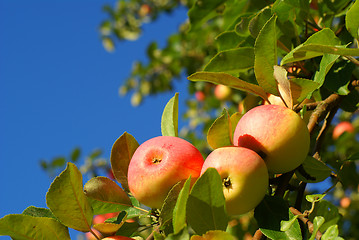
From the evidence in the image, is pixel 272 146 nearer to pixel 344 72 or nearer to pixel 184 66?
pixel 344 72

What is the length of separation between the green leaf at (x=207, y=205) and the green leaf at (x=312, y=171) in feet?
1.07

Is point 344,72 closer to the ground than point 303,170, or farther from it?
farther from it

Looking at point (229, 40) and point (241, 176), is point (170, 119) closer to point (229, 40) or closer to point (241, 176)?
point (241, 176)

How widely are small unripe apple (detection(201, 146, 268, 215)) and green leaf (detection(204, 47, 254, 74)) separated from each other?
36 cm

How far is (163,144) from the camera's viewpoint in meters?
0.85

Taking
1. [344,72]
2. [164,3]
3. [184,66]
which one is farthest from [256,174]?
[164,3]

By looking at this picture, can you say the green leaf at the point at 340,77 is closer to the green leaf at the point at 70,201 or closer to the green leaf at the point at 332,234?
the green leaf at the point at 332,234

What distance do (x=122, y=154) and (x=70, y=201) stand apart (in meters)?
0.18

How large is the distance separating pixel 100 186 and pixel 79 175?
0.09 metres

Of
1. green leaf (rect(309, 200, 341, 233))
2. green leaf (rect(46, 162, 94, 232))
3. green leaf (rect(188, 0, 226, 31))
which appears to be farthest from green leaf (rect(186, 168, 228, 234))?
green leaf (rect(188, 0, 226, 31))

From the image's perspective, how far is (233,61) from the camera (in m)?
1.09

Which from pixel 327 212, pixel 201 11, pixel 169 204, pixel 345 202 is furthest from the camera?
pixel 345 202

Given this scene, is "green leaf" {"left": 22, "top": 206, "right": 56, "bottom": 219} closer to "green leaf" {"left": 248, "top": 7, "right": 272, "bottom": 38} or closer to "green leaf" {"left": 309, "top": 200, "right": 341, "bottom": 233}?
"green leaf" {"left": 248, "top": 7, "right": 272, "bottom": 38}

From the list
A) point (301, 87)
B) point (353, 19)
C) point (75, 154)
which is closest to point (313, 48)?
point (301, 87)
